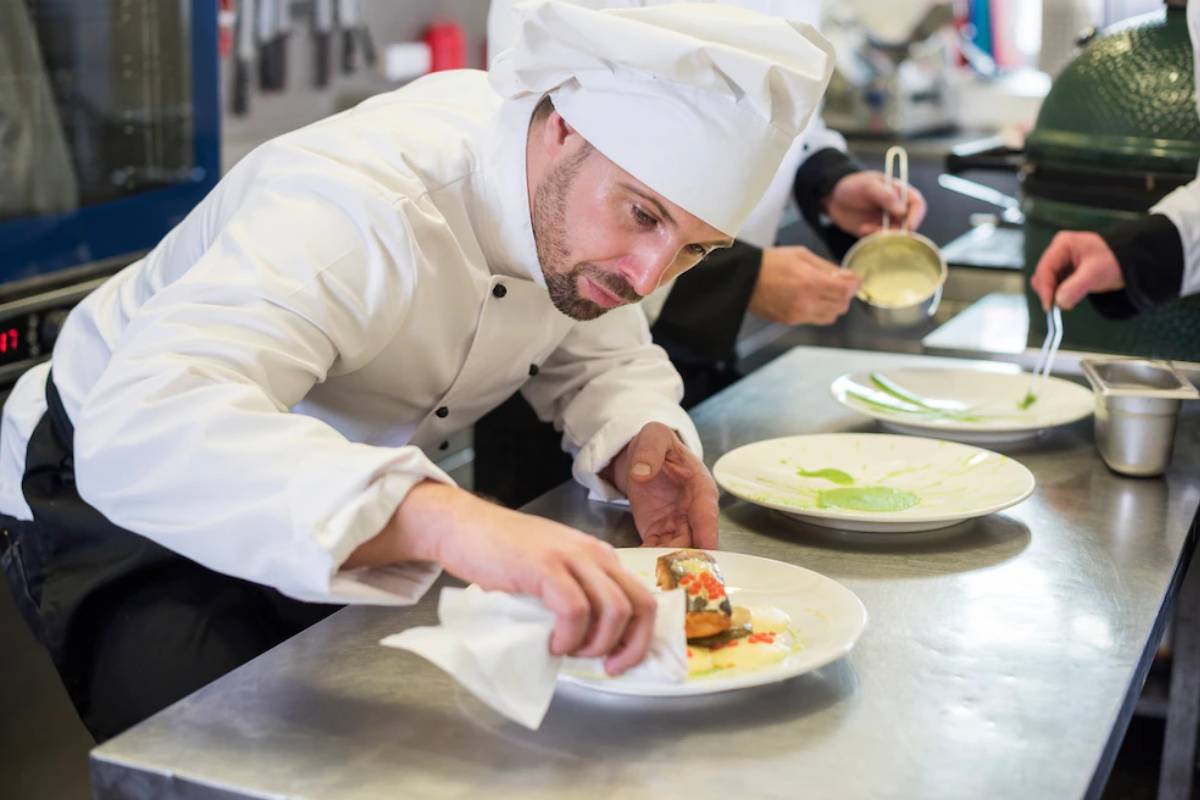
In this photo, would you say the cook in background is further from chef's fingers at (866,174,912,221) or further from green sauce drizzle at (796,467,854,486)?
green sauce drizzle at (796,467,854,486)

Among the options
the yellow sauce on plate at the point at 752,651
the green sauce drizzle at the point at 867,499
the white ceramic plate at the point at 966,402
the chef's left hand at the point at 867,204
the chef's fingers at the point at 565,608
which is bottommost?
the white ceramic plate at the point at 966,402

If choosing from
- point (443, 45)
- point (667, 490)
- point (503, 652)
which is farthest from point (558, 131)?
point (443, 45)

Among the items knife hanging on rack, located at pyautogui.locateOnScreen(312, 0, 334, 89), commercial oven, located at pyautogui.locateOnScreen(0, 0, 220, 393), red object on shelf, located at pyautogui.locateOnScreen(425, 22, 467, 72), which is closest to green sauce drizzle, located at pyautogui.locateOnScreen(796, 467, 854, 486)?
commercial oven, located at pyautogui.locateOnScreen(0, 0, 220, 393)

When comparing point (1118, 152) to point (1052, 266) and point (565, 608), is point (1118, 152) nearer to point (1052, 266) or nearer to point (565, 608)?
point (1052, 266)

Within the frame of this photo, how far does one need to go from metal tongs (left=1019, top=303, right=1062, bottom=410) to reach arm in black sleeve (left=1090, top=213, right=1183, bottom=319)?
0.36 ft

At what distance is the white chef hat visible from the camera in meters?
1.32

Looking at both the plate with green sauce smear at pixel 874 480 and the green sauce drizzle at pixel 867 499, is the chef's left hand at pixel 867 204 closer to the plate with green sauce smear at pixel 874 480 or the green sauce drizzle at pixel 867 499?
the plate with green sauce smear at pixel 874 480

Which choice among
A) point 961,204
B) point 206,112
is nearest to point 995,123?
point 961,204

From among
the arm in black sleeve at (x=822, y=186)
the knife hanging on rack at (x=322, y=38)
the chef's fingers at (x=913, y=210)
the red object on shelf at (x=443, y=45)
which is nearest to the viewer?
the chef's fingers at (x=913, y=210)

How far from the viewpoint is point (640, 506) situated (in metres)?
1.53

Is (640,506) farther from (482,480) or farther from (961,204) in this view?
(961,204)

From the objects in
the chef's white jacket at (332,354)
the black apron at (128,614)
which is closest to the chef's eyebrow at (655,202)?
the chef's white jacket at (332,354)

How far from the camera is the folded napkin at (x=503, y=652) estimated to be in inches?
39.7

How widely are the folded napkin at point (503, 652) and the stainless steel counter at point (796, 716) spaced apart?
41mm
